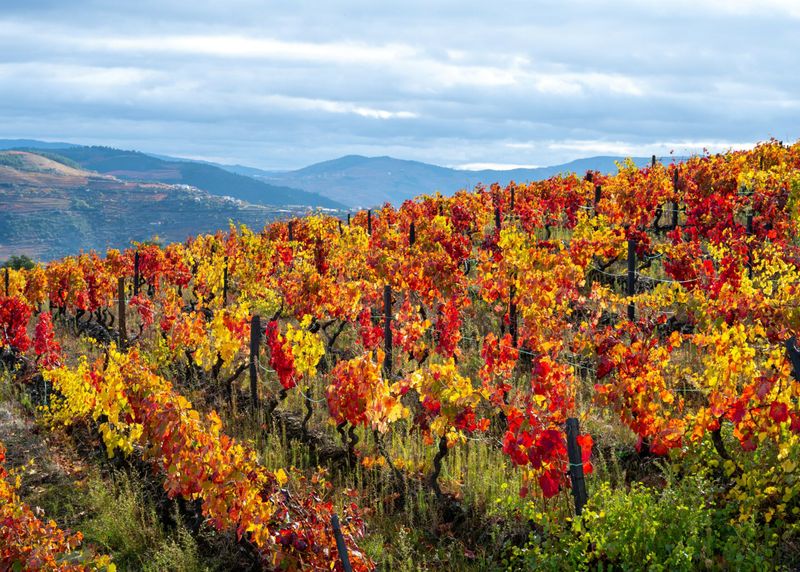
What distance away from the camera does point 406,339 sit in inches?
434

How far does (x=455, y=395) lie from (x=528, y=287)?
4.84 meters

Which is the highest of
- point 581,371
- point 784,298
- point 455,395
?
point 784,298

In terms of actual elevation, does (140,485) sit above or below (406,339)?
below

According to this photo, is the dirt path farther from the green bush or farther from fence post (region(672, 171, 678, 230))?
fence post (region(672, 171, 678, 230))

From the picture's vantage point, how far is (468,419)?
6.87m

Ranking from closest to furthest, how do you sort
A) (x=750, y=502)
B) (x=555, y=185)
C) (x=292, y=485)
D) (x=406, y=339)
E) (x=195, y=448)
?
(x=750, y=502) < (x=195, y=448) < (x=292, y=485) < (x=406, y=339) < (x=555, y=185)

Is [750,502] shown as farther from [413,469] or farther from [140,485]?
[140,485]

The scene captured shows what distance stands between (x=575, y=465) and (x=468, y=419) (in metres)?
1.29

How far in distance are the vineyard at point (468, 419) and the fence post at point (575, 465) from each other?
17 mm

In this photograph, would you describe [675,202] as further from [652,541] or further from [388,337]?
[652,541]

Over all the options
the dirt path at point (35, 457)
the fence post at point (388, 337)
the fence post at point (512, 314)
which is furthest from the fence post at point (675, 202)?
the dirt path at point (35, 457)

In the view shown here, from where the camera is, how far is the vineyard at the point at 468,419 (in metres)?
5.73

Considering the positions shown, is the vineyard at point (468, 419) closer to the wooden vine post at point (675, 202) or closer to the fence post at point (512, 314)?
the fence post at point (512, 314)

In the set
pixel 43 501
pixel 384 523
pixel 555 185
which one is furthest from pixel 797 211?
pixel 43 501
